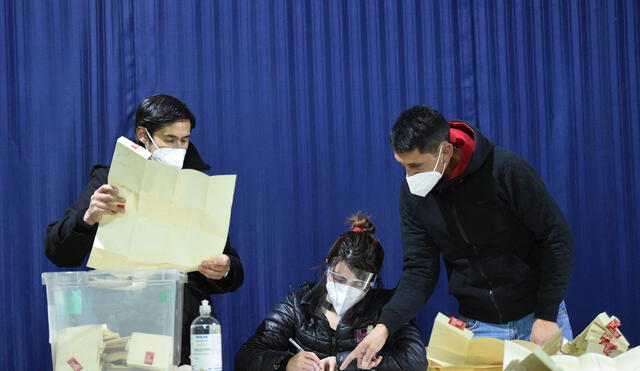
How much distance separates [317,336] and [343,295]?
0.59 ft

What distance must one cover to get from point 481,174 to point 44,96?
1.81 m

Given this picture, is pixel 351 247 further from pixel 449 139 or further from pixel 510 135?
pixel 510 135

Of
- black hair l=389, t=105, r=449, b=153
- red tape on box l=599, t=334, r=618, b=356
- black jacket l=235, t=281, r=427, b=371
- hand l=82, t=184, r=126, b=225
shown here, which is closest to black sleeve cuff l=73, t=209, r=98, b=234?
hand l=82, t=184, r=126, b=225

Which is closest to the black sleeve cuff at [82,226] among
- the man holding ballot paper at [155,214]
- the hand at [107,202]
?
the man holding ballot paper at [155,214]

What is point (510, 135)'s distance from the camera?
345 cm

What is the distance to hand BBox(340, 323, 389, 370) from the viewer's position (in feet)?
8.14

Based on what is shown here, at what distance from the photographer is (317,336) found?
111 inches

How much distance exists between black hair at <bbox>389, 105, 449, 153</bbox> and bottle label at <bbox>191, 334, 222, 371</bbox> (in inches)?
37.2

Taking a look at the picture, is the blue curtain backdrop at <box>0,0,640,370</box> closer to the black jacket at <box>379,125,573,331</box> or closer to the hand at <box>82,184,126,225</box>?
the black jacket at <box>379,125,573,331</box>

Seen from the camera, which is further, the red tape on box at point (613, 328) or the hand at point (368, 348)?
the hand at point (368, 348)

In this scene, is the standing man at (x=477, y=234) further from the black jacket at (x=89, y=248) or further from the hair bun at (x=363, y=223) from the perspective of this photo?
the black jacket at (x=89, y=248)

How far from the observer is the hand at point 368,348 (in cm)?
248

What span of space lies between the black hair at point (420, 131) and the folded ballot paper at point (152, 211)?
725 millimetres

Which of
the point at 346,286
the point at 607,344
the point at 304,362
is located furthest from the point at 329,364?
the point at 607,344
